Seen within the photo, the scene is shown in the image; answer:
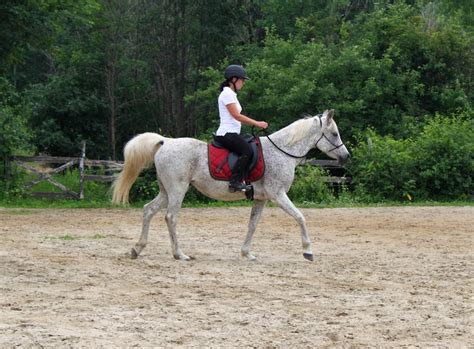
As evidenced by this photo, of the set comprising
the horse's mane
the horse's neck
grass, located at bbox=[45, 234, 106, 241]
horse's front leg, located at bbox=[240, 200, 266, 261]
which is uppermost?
the horse's mane

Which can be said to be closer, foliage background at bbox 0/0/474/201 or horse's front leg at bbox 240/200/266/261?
horse's front leg at bbox 240/200/266/261

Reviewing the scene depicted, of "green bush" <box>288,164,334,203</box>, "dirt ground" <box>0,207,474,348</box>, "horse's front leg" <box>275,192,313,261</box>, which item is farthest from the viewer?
"green bush" <box>288,164,334,203</box>

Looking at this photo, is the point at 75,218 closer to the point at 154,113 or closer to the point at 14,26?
the point at 14,26

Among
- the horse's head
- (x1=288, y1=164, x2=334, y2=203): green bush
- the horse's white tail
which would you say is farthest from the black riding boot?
(x1=288, y1=164, x2=334, y2=203): green bush

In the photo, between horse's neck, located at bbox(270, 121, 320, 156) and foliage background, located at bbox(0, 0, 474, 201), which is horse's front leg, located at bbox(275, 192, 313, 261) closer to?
horse's neck, located at bbox(270, 121, 320, 156)

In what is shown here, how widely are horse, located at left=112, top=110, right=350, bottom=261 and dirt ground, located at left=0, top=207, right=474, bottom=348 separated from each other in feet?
1.72

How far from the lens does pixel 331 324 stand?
310 inches

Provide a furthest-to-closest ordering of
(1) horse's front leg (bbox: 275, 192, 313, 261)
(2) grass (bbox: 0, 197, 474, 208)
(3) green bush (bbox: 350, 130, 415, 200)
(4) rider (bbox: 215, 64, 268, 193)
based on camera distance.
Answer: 1. (3) green bush (bbox: 350, 130, 415, 200)
2. (2) grass (bbox: 0, 197, 474, 208)
3. (1) horse's front leg (bbox: 275, 192, 313, 261)
4. (4) rider (bbox: 215, 64, 268, 193)

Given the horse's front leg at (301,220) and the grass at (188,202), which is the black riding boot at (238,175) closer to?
the horse's front leg at (301,220)

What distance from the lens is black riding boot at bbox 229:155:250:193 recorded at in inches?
488

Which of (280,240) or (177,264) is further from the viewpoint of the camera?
(280,240)

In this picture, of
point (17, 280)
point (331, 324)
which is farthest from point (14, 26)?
point (331, 324)

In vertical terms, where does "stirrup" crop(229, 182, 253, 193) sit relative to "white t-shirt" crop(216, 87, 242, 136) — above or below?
below

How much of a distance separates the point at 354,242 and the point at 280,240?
1307 millimetres
